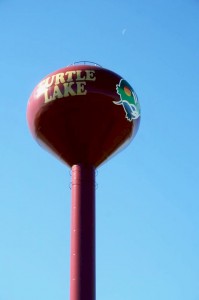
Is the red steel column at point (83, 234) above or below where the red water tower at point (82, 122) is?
below

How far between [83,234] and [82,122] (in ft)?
11.7

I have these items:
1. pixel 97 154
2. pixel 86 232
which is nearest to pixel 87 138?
pixel 97 154

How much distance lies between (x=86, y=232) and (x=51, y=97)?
4495 mm

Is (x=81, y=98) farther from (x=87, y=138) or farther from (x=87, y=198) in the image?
(x=87, y=198)

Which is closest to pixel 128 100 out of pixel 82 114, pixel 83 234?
pixel 82 114

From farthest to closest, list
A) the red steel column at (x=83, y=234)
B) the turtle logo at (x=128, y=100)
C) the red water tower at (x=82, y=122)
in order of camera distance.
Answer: the turtle logo at (x=128, y=100) → the red water tower at (x=82, y=122) → the red steel column at (x=83, y=234)

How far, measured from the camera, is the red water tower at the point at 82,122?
1772 centimetres

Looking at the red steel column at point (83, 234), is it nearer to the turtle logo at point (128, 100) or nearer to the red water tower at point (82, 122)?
the red water tower at point (82, 122)

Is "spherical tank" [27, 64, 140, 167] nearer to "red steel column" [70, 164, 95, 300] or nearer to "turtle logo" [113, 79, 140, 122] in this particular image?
"turtle logo" [113, 79, 140, 122]

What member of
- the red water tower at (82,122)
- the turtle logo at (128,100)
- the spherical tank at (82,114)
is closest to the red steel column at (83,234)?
the red water tower at (82,122)

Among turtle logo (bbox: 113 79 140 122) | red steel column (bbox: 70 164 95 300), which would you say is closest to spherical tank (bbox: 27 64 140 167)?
turtle logo (bbox: 113 79 140 122)

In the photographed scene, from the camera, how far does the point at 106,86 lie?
1795 centimetres

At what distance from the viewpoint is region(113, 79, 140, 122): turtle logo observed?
18.2 m

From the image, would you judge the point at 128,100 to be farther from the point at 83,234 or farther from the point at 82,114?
the point at 83,234
